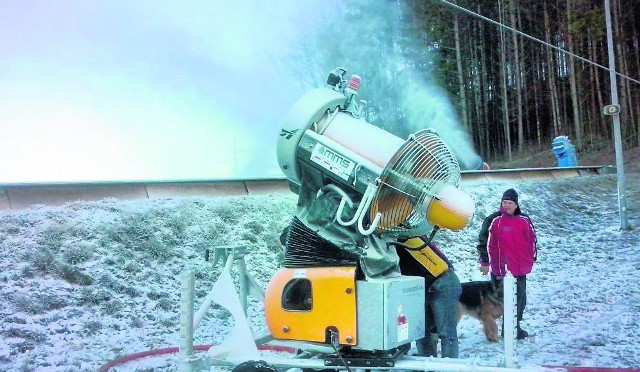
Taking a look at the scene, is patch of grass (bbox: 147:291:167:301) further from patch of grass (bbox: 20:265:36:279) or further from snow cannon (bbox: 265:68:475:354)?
snow cannon (bbox: 265:68:475:354)

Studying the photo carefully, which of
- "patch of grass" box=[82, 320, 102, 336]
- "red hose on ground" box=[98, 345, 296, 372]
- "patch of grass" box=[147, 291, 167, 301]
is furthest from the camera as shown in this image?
"patch of grass" box=[147, 291, 167, 301]

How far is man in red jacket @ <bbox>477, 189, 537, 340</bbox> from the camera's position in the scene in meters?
5.53

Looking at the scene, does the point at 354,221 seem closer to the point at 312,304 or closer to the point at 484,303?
the point at 312,304

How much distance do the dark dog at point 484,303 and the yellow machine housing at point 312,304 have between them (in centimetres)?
266

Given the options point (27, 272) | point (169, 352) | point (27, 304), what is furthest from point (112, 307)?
point (169, 352)

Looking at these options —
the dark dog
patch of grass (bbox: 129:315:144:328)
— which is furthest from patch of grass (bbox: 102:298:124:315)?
the dark dog

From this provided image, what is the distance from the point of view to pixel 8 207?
21.0ft

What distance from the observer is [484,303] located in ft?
17.8

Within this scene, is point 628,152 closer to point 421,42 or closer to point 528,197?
point 421,42

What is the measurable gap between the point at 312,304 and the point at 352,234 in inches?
14.4

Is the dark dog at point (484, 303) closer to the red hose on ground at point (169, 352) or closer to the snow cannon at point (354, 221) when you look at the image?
the red hose on ground at point (169, 352)

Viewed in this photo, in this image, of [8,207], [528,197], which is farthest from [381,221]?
[528,197]

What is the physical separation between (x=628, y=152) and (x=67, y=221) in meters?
19.1

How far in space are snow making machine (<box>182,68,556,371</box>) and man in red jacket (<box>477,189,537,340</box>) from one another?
2506mm
